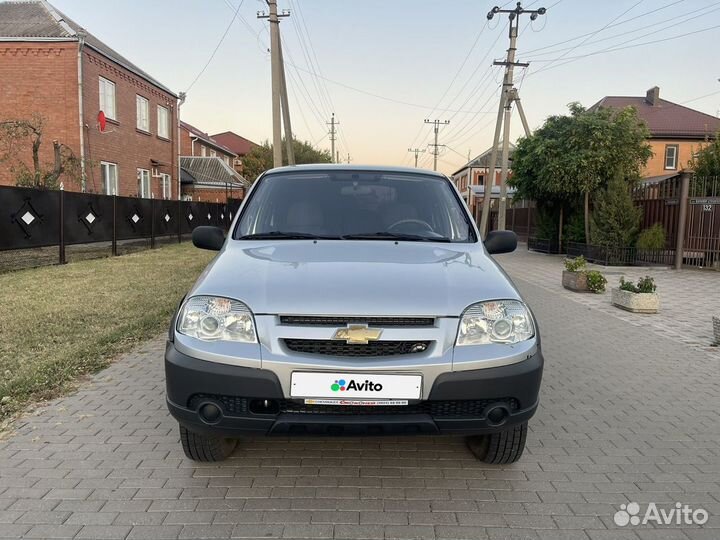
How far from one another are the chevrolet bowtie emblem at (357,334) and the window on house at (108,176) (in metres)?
21.7

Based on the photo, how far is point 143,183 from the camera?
25203 millimetres

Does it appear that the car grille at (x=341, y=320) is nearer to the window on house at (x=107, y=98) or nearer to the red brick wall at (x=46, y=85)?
the red brick wall at (x=46, y=85)

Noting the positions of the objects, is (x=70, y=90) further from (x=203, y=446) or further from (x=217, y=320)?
(x=217, y=320)

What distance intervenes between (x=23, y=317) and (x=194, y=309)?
16.9 feet

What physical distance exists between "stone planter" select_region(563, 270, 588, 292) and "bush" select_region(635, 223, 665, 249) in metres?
5.81

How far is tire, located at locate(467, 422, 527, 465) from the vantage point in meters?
3.03

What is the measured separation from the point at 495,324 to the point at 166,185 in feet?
92.1

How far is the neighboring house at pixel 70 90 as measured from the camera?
762 inches

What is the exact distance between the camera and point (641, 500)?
284 cm

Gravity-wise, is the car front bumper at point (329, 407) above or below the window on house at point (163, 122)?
below

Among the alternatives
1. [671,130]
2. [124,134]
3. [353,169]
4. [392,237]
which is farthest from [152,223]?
[671,130]

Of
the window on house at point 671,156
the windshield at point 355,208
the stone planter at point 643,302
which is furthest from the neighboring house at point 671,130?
the windshield at point 355,208

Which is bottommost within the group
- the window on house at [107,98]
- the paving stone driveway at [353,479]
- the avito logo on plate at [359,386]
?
the paving stone driveway at [353,479]

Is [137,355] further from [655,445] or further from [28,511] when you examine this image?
[655,445]
